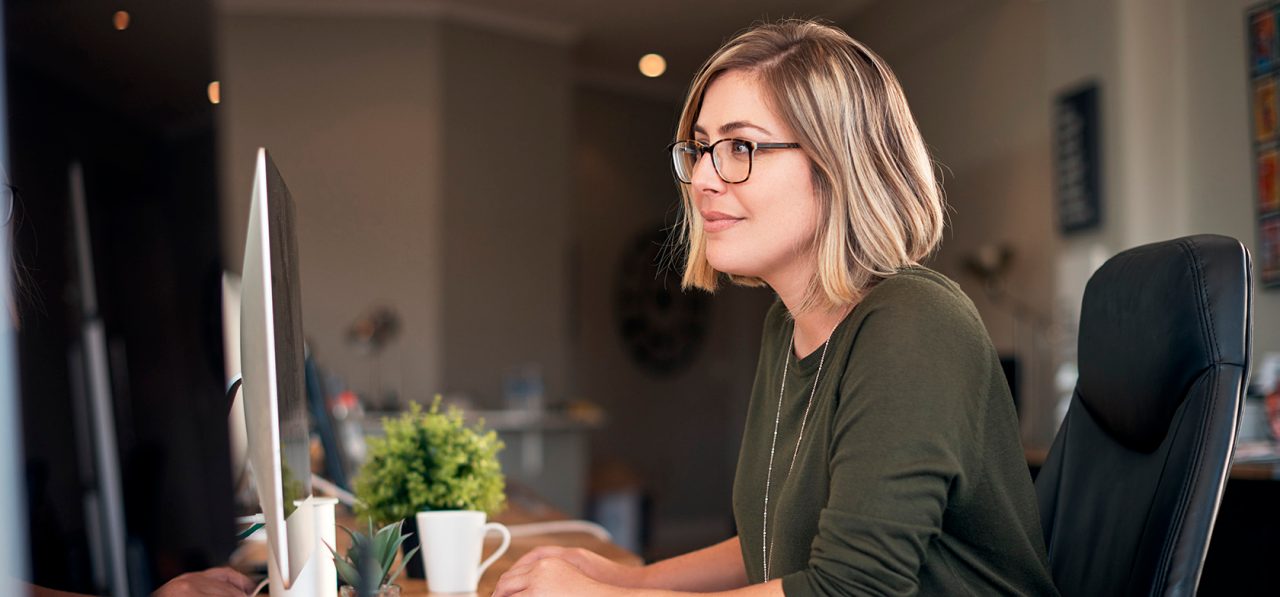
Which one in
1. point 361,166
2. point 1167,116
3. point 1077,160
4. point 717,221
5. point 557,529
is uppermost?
point 361,166

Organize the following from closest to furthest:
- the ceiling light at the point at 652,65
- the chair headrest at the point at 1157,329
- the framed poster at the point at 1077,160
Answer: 1. the chair headrest at the point at 1157,329
2. the framed poster at the point at 1077,160
3. the ceiling light at the point at 652,65

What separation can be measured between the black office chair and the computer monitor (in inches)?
29.5

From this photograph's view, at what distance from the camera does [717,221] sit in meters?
1.21

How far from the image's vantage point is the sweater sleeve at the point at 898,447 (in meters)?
0.96

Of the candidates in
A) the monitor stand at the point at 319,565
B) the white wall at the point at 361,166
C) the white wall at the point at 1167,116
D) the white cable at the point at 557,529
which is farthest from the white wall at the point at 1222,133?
the white wall at the point at 361,166

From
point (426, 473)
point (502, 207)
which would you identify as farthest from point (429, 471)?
point (502, 207)

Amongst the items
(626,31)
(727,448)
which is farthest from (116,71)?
(727,448)

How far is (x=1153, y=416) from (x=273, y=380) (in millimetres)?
811

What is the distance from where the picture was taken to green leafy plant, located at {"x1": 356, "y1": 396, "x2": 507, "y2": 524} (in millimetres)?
1357

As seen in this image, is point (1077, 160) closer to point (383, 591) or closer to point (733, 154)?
point (733, 154)

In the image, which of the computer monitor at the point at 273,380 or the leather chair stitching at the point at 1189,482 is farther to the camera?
the leather chair stitching at the point at 1189,482

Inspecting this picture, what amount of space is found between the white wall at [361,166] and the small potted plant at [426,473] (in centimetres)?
468

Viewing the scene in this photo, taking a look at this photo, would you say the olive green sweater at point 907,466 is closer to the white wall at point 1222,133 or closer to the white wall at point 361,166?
the white wall at point 1222,133

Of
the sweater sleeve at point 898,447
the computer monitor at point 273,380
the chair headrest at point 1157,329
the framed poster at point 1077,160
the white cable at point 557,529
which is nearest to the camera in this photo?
the computer monitor at point 273,380
